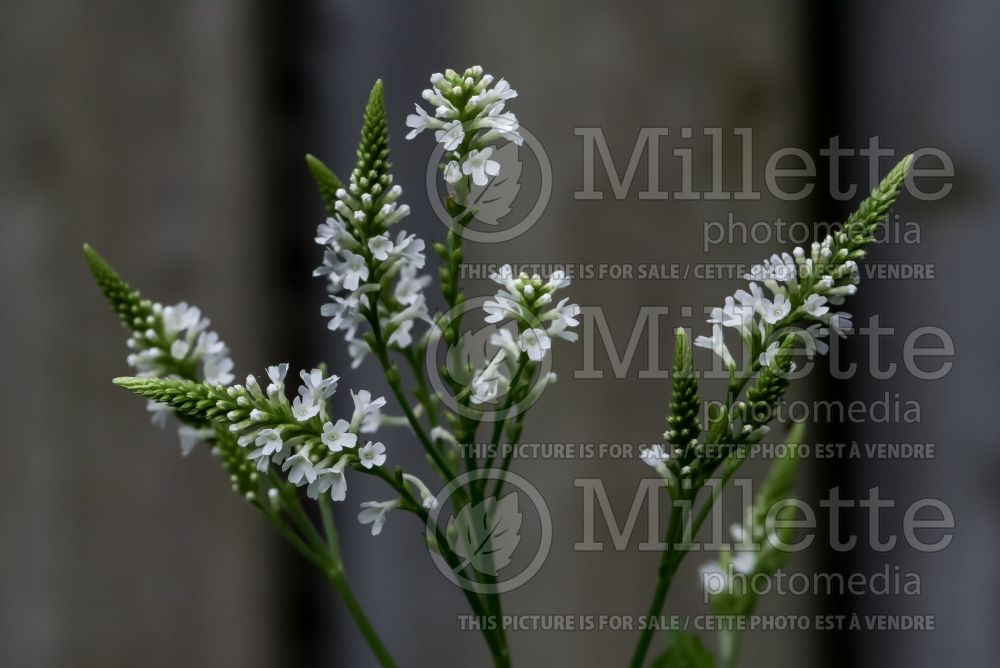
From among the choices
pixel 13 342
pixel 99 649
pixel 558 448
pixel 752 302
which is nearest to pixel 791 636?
pixel 558 448

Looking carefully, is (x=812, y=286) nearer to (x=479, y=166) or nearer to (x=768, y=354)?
(x=768, y=354)

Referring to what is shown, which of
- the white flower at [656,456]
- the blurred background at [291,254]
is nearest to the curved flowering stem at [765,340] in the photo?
the white flower at [656,456]

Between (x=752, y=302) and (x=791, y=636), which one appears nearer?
(x=752, y=302)

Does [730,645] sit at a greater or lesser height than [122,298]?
lesser

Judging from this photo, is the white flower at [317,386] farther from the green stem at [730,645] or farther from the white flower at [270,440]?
the green stem at [730,645]

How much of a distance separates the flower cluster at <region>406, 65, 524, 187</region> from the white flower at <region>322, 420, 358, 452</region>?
0.11 metres

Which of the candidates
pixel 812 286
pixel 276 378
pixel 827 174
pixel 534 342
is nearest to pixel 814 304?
pixel 812 286

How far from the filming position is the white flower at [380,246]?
330 millimetres

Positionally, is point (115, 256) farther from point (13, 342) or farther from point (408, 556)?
point (408, 556)

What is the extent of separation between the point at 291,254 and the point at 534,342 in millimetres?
510

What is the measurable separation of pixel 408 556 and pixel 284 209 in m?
0.35

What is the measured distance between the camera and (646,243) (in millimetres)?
776

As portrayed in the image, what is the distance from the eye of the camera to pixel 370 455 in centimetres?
33

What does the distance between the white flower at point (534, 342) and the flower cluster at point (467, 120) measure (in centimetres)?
6
